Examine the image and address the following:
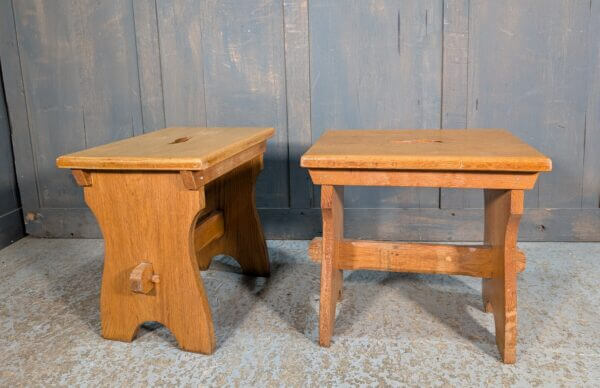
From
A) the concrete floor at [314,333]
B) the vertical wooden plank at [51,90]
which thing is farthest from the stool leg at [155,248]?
the vertical wooden plank at [51,90]

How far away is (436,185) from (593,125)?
1.66 m

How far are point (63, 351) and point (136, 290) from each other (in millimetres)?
426

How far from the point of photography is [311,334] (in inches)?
82.4

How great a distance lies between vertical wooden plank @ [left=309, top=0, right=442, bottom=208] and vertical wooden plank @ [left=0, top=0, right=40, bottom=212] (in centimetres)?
175

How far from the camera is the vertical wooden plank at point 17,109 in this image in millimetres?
3191

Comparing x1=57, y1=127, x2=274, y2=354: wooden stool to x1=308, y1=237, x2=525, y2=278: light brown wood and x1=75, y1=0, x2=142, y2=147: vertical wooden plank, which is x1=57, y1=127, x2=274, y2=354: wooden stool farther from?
x1=75, y1=0, x2=142, y2=147: vertical wooden plank

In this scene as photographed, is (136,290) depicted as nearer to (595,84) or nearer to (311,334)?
(311,334)

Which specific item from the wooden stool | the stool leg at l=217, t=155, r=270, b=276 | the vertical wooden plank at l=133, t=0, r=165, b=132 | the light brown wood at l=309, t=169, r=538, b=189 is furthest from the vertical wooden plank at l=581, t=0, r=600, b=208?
the vertical wooden plank at l=133, t=0, r=165, b=132

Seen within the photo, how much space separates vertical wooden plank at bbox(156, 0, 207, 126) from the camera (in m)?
3.04

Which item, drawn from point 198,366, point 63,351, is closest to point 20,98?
point 63,351

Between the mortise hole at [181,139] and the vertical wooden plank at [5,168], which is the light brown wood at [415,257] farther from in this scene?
the vertical wooden plank at [5,168]

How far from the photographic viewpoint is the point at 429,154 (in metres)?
1.78

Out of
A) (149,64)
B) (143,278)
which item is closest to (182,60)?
(149,64)

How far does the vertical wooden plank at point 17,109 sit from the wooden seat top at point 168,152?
1.37m
